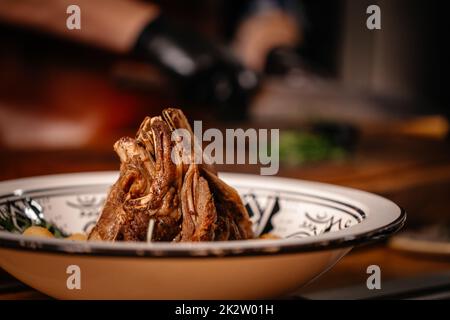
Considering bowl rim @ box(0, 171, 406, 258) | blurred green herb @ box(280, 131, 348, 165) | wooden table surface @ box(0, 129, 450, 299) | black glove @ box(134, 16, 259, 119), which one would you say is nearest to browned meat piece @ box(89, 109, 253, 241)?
bowl rim @ box(0, 171, 406, 258)

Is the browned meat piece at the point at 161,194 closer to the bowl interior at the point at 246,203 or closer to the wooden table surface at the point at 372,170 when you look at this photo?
the bowl interior at the point at 246,203

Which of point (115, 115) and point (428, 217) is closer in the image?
point (428, 217)

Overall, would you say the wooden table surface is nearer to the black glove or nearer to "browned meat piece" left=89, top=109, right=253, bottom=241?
the black glove

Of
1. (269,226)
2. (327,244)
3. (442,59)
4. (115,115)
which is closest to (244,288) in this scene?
(327,244)

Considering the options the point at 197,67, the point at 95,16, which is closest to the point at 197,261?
the point at 197,67

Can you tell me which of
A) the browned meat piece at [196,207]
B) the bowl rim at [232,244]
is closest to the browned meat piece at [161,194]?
the browned meat piece at [196,207]
